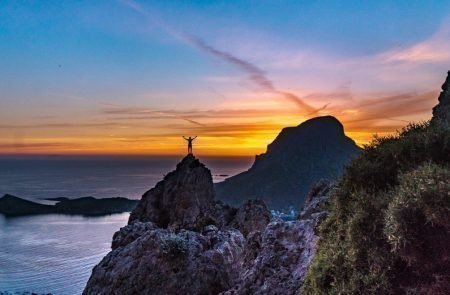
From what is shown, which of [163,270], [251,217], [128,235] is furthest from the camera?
[251,217]

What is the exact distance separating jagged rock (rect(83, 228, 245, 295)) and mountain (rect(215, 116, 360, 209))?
11707 centimetres

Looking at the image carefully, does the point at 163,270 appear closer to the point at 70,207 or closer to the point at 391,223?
the point at 391,223

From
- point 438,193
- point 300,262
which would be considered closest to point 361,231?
point 438,193

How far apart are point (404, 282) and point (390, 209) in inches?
47.4

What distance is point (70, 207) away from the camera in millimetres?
163000

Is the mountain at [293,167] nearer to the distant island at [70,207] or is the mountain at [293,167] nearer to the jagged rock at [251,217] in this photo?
the distant island at [70,207]

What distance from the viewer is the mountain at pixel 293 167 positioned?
142m

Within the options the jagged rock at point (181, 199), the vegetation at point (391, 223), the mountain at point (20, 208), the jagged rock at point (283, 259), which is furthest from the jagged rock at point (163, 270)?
the mountain at point (20, 208)

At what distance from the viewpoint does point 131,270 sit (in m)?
13.4

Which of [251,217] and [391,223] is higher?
[391,223]

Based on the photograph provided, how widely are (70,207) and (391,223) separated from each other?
168839 millimetres

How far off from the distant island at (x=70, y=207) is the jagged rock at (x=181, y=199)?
11294 cm

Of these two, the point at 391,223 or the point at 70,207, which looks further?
the point at 70,207

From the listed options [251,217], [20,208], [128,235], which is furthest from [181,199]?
[20,208]
